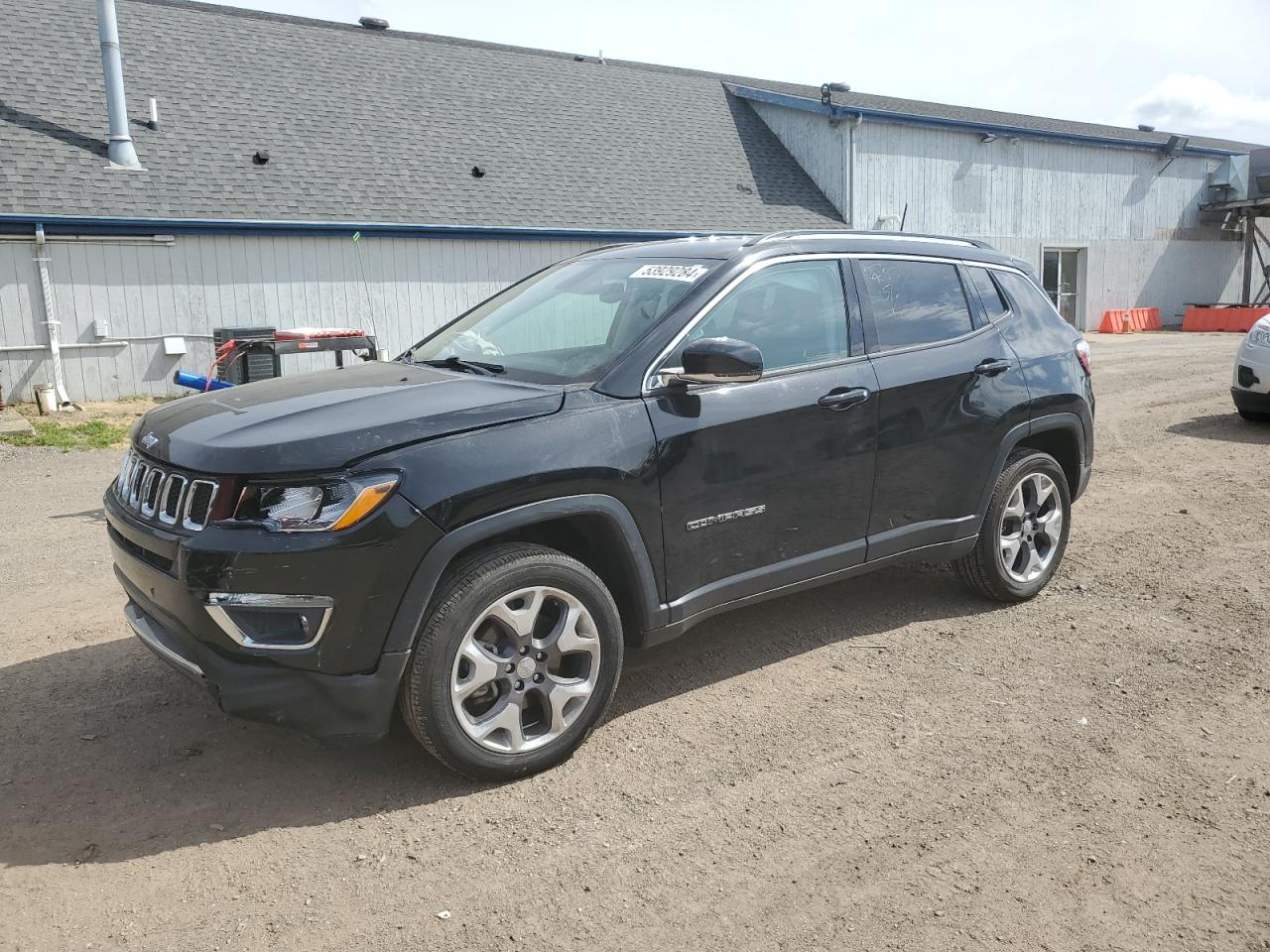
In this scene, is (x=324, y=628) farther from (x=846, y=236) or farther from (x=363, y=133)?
(x=363, y=133)

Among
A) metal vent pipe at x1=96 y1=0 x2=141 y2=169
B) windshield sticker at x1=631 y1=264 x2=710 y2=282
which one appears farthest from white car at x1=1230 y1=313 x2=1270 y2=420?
metal vent pipe at x1=96 y1=0 x2=141 y2=169

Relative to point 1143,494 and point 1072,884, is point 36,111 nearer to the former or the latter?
point 1143,494

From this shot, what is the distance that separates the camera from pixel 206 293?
15.6 metres

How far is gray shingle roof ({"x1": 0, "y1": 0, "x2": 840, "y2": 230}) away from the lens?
51.7 feet

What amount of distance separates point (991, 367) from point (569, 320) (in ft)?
6.86

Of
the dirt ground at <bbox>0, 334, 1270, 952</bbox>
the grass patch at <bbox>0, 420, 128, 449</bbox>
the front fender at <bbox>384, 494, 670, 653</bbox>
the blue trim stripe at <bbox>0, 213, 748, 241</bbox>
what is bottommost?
the dirt ground at <bbox>0, 334, 1270, 952</bbox>

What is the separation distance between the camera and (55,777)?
3.63 m

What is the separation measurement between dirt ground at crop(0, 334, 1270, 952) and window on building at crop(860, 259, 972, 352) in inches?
56.3

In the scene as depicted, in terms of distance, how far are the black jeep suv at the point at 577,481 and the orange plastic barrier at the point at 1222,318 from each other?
80.8 ft

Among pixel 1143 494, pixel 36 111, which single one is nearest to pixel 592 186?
pixel 36 111

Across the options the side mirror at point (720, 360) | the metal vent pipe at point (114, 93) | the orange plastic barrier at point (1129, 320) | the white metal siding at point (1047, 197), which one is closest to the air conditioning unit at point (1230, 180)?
the white metal siding at point (1047, 197)

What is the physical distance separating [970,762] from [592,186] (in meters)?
18.2

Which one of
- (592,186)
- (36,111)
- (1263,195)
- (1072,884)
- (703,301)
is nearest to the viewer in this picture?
(1072,884)

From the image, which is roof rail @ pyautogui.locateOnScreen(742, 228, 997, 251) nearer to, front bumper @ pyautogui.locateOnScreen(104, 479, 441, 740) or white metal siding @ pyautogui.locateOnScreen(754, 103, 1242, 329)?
front bumper @ pyautogui.locateOnScreen(104, 479, 441, 740)
